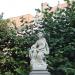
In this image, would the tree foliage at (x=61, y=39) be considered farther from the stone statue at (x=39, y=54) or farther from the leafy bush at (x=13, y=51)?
the leafy bush at (x=13, y=51)

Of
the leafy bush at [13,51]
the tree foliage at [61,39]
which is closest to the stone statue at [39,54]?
the tree foliage at [61,39]

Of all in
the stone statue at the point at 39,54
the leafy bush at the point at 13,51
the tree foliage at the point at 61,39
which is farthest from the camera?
the leafy bush at the point at 13,51

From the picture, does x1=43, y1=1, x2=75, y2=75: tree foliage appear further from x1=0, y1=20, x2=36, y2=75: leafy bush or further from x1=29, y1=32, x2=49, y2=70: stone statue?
x1=0, y1=20, x2=36, y2=75: leafy bush

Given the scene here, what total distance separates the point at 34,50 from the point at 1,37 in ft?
6.38

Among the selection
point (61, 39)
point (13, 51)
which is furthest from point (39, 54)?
point (13, 51)

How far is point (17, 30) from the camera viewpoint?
1062 cm

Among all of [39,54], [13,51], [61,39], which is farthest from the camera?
[13,51]

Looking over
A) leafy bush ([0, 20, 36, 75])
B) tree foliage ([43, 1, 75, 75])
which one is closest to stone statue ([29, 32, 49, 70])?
tree foliage ([43, 1, 75, 75])

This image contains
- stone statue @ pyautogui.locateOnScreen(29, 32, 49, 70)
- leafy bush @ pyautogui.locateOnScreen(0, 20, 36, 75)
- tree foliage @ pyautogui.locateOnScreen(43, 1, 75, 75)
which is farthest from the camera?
leafy bush @ pyautogui.locateOnScreen(0, 20, 36, 75)

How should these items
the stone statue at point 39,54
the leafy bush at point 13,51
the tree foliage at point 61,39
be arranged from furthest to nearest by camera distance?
the leafy bush at point 13,51 → the tree foliage at point 61,39 → the stone statue at point 39,54

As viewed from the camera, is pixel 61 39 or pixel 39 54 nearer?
pixel 39 54

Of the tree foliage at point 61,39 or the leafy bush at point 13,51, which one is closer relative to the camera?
the tree foliage at point 61,39

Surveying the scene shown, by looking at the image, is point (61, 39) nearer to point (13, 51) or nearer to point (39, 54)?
point (39, 54)

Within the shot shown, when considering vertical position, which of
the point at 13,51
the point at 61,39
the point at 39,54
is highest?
the point at 61,39
